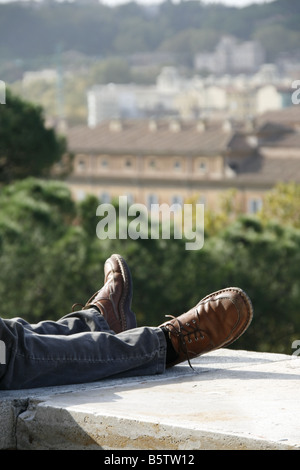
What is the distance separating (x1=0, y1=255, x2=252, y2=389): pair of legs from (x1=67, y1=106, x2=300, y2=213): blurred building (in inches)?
1520

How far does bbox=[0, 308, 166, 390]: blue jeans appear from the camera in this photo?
6.33 ft

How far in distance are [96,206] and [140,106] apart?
227ft

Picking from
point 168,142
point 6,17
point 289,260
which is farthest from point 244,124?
point 6,17

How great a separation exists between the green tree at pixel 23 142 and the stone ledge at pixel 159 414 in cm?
1097

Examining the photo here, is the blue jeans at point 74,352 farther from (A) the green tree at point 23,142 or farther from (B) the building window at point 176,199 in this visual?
(B) the building window at point 176,199

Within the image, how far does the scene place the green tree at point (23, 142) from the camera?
1284cm

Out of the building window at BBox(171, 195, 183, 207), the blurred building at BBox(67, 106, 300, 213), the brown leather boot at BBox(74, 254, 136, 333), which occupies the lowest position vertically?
the brown leather boot at BBox(74, 254, 136, 333)

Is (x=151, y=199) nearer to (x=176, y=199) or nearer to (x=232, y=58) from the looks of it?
(x=176, y=199)

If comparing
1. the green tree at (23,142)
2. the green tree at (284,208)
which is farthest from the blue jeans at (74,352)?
the green tree at (284,208)

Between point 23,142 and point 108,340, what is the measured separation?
11.0 m

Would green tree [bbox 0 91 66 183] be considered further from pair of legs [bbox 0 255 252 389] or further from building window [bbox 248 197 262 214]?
building window [bbox 248 197 262 214]

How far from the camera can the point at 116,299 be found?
236 cm

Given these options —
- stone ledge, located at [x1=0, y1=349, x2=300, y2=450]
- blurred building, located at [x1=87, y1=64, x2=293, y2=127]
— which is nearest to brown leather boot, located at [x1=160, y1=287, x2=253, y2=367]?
stone ledge, located at [x1=0, y1=349, x2=300, y2=450]

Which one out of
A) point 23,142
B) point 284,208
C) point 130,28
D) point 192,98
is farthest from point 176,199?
point 130,28
